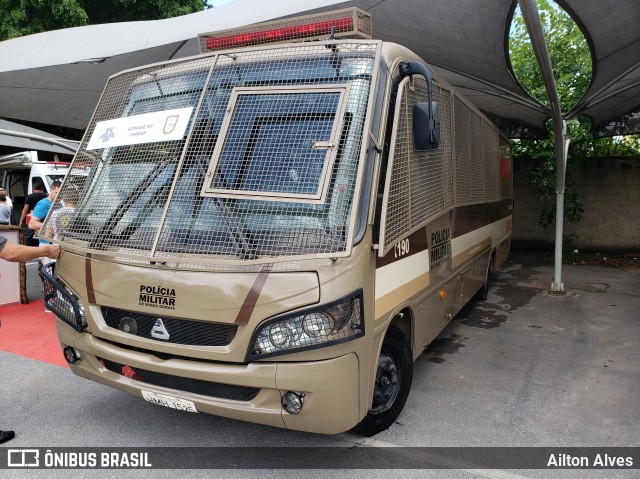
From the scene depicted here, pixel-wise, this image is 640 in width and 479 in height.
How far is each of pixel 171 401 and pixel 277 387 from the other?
29.6 inches

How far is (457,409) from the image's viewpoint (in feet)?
13.4

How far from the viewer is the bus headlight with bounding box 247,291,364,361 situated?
2711 millimetres

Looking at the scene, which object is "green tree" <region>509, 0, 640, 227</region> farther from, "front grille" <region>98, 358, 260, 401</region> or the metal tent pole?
"front grille" <region>98, 358, 260, 401</region>

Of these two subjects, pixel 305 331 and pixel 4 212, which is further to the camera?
pixel 4 212

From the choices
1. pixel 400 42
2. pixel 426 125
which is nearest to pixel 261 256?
pixel 426 125

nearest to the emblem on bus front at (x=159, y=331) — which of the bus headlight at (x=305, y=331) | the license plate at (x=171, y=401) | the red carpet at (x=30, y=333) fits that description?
the license plate at (x=171, y=401)

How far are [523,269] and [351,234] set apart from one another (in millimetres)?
9283

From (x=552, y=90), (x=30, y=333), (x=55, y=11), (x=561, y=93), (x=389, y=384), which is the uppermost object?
(x=55, y=11)

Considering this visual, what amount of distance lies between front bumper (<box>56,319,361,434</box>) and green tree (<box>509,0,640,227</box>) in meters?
8.75

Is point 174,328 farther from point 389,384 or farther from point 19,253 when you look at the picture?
point 389,384

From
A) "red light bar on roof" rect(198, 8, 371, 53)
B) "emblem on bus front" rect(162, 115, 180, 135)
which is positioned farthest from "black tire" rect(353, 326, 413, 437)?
"red light bar on roof" rect(198, 8, 371, 53)

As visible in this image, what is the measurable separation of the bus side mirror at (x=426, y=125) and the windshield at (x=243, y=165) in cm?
44

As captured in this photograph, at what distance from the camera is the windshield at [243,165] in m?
2.89

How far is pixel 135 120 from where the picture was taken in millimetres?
3652
